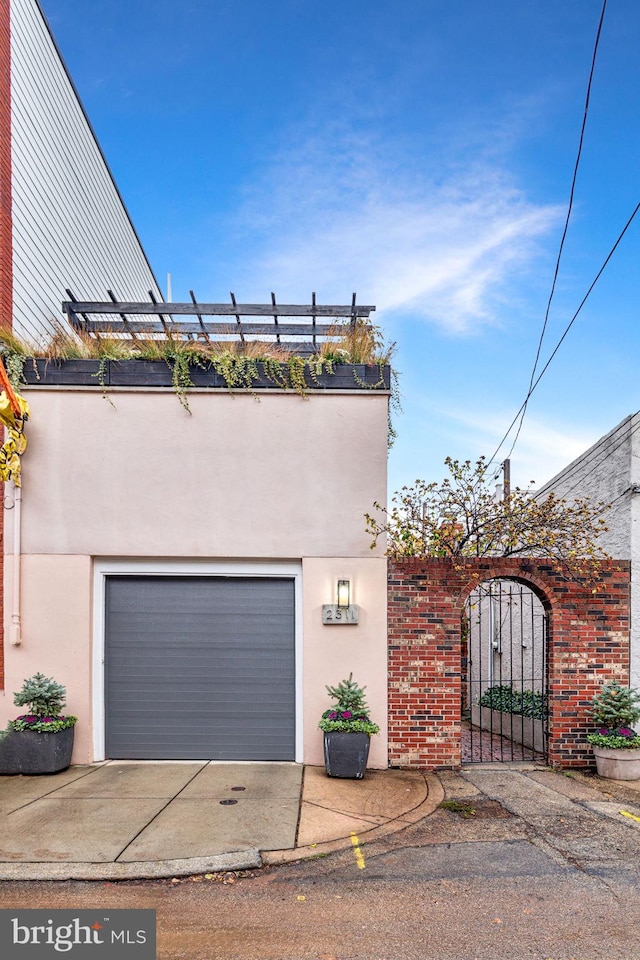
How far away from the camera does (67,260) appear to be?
35.9 feet

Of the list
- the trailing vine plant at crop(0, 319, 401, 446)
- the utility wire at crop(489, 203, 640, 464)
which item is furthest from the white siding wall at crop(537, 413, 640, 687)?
the trailing vine plant at crop(0, 319, 401, 446)

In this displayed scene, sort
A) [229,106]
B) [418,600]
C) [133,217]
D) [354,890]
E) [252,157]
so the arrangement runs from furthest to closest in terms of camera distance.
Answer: [133,217], [252,157], [229,106], [418,600], [354,890]

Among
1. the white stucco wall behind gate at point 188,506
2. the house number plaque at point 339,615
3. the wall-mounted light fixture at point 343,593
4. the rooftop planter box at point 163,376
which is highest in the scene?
the rooftop planter box at point 163,376

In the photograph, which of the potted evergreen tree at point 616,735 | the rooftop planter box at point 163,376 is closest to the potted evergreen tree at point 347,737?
the potted evergreen tree at point 616,735

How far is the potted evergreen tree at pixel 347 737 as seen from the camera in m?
7.03

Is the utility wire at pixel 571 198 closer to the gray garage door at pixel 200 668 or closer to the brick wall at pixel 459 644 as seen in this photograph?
the brick wall at pixel 459 644

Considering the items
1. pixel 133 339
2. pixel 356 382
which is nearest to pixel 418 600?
pixel 356 382

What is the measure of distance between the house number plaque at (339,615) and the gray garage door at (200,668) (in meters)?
0.56

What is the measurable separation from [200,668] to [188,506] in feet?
6.92

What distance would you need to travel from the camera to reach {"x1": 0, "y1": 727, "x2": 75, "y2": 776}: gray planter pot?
7215 millimetres

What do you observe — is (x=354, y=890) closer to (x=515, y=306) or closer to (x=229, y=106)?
(x=515, y=306)

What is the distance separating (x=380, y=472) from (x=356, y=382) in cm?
121

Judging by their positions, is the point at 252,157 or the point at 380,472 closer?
the point at 380,472

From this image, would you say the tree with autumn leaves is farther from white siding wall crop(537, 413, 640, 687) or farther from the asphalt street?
the asphalt street
